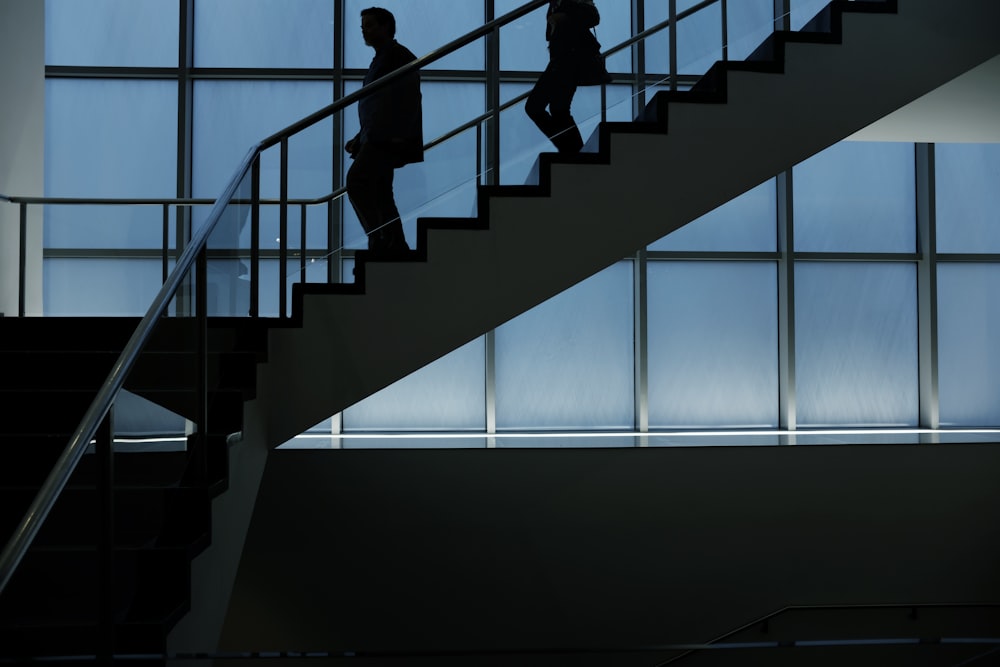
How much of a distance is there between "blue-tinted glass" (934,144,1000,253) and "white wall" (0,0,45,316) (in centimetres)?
860

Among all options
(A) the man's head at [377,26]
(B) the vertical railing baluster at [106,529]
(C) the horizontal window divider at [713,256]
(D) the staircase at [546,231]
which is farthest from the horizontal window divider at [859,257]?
(B) the vertical railing baluster at [106,529]

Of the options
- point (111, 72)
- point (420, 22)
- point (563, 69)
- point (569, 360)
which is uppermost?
point (420, 22)

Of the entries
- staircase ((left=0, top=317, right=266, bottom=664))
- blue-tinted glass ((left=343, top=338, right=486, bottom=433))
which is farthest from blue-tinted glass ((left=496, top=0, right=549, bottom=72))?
blue-tinted glass ((left=343, top=338, right=486, bottom=433))

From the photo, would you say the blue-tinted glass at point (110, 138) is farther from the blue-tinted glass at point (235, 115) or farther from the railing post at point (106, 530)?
the railing post at point (106, 530)

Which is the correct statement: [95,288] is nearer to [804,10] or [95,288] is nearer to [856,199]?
[804,10]

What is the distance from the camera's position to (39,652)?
2.11 m

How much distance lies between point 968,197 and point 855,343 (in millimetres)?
1993

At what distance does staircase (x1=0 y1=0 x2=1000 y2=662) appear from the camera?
4109 millimetres

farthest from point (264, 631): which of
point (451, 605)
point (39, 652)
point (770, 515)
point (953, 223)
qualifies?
point (953, 223)

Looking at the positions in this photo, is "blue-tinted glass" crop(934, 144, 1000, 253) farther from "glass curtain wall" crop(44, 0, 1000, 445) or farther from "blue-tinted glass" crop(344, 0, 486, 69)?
"blue-tinted glass" crop(344, 0, 486, 69)

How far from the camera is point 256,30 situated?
9.23 meters

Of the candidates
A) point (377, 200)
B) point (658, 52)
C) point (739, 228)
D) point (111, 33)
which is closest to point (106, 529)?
point (377, 200)

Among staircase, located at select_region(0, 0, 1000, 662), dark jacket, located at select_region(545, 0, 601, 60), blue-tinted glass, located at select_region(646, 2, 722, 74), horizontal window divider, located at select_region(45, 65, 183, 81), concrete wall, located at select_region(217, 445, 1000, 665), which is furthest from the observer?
horizontal window divider, located at select_region(45, 65, 183, 81)

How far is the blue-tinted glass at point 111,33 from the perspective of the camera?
9.02 metres
